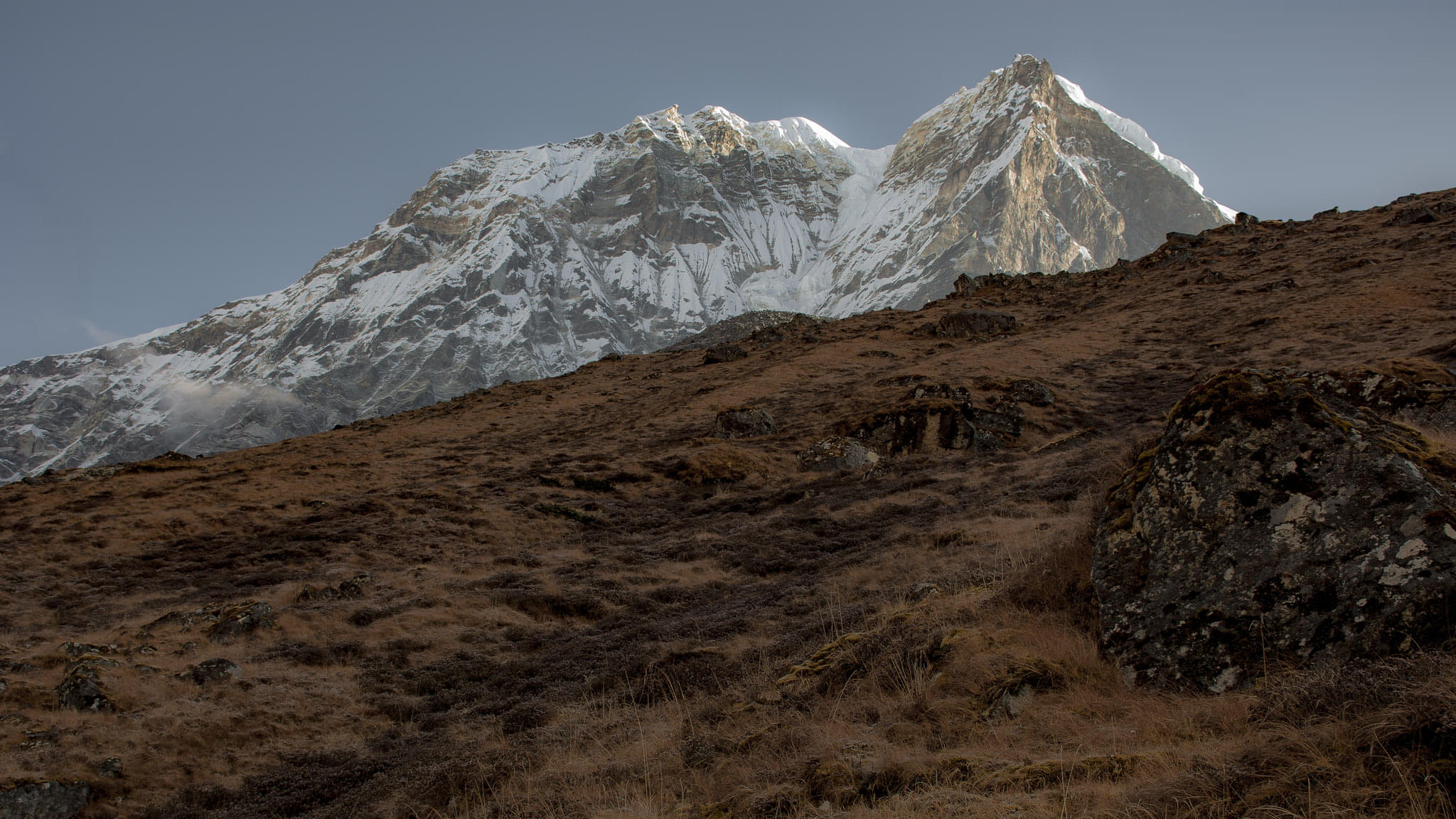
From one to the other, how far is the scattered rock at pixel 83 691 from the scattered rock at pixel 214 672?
889mm

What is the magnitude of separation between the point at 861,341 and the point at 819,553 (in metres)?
33.9

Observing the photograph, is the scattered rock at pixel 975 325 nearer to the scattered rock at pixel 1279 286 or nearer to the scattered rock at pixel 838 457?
the scattered rock at pixel 1279 286

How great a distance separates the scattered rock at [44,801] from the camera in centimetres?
633

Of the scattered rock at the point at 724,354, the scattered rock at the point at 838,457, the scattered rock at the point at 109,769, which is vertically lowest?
the scattered rock at the point at 109,769

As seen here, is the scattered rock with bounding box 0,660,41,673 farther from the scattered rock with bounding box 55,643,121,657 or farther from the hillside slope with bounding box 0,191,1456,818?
the scattered rock with bounding box 55,643,121,657

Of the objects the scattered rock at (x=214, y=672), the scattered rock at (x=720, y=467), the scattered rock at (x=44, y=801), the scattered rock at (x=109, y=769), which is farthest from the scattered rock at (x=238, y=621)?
the scattered rock at (x=720, y=467)

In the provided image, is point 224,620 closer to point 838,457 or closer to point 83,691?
point 83,691

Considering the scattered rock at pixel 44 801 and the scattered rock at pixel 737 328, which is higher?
the scattered rock at pixel 737 328

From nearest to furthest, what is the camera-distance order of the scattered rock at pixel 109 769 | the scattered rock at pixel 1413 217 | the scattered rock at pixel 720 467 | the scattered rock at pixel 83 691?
the scattered rock at pixel 109 769 → the scattered rock at pixel 83 691 → the scattered rock at pixel 720 467 → the scattered rock at pixel 1413 217

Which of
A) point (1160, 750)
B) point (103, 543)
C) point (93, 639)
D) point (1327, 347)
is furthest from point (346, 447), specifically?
point (1327, 347)

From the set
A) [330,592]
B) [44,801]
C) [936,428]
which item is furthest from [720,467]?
[44,801]

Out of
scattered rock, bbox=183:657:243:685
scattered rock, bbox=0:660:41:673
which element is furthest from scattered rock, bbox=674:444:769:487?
scattered rock, bbox=0:660:41:673

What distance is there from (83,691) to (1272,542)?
1218 centimetres

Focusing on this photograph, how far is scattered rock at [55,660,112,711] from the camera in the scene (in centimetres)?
852
